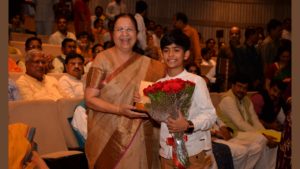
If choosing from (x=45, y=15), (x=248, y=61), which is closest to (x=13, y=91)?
(x=248, y=61)

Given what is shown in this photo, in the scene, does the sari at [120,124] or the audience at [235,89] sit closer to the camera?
the sari at [120,124]

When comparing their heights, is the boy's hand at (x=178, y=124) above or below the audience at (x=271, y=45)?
below

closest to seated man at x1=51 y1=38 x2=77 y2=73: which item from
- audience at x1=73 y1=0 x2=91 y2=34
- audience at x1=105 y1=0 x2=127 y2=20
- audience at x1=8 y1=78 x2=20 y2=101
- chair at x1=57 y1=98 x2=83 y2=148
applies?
audience at x1=8 y1=78 x2=20 y2=101

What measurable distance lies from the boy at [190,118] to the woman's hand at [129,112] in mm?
130

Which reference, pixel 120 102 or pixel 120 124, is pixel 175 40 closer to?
pixel 120 102

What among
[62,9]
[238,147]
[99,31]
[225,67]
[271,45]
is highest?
[62,9]

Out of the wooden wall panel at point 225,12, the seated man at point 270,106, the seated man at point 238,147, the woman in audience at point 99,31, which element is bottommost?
the seated man at point 238,147

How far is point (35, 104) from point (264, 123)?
2.63 m

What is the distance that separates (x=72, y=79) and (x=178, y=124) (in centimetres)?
292

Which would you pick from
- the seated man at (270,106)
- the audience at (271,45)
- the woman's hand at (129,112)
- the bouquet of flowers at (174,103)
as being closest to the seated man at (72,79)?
the seated man at (270,106)

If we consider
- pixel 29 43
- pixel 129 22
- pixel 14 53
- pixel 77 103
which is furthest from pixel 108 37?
pixel 129 22

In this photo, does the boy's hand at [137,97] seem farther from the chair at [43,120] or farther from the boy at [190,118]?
the chair at [43,120]

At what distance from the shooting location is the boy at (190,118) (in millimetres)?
2547

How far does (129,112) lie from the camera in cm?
272
